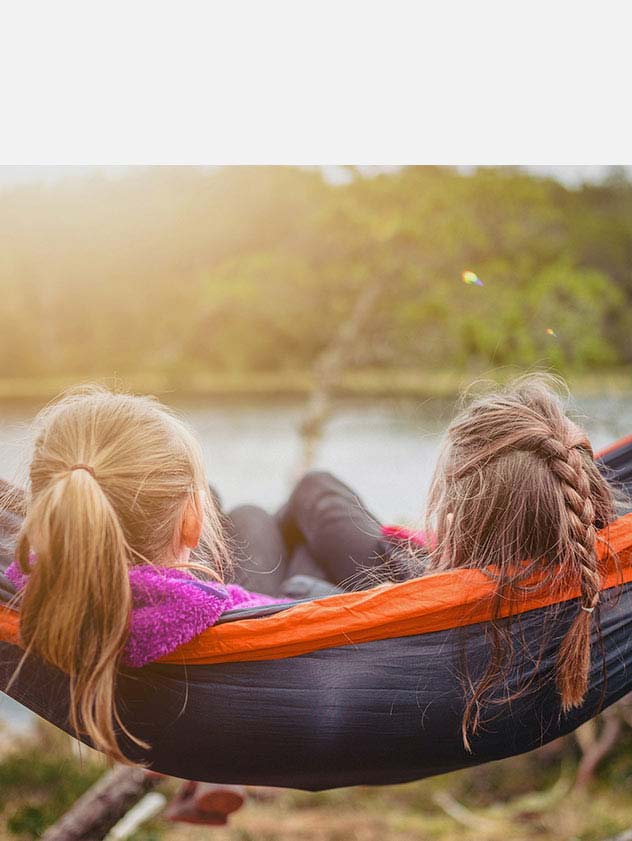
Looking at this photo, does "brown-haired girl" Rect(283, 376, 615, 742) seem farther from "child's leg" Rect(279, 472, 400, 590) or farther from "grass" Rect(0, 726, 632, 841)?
"grass" Rect(0, 726, 632, 841)

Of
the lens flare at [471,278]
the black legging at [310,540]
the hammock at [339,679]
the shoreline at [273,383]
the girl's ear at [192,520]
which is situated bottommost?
the hammock at [339,679]

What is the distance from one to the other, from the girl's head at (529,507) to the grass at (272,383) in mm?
2052

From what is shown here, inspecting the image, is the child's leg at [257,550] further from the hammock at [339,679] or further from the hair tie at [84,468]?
the hair tie at [84,468]

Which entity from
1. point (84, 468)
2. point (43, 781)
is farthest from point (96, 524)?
point (43, 781)

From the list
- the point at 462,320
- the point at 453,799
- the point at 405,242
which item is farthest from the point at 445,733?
the point at 405,242

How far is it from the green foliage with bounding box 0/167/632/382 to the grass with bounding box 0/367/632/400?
4 centimetres

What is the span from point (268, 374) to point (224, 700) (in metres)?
2.58

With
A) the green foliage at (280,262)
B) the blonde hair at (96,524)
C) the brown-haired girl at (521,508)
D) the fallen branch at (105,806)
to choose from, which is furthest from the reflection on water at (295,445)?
the blonde hair at (96,524)

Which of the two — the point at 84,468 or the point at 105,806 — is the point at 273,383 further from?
the point at 84,468

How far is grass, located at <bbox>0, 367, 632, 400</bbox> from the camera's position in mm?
3109

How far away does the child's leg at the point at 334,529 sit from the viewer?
46.6 inches

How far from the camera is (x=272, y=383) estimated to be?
3373 mm

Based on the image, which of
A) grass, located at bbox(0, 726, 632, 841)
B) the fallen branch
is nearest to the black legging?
the fallen branch
